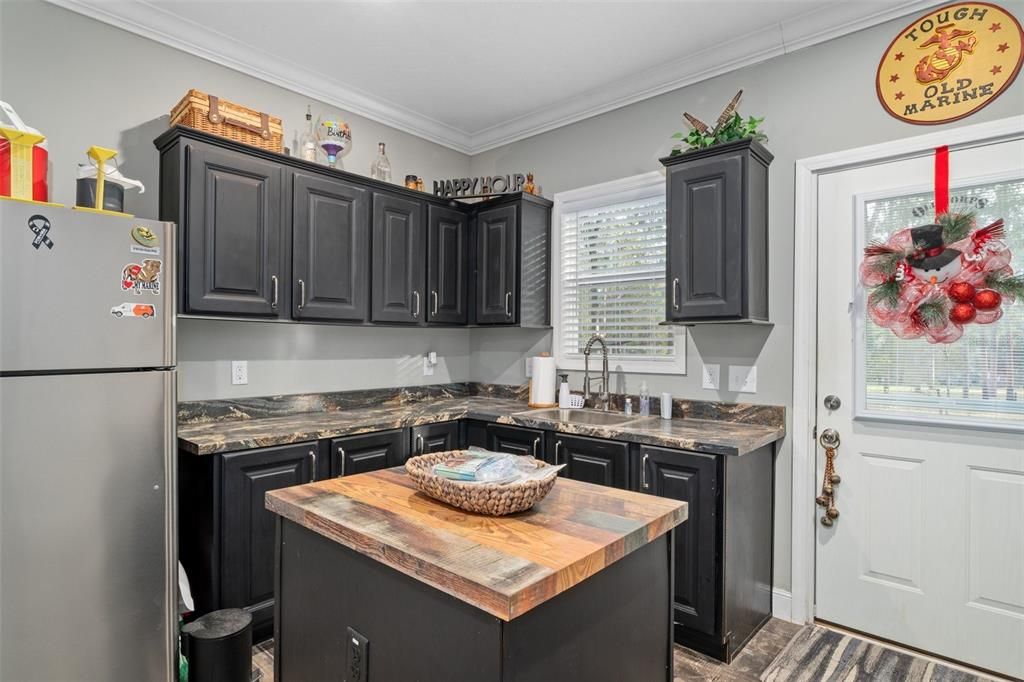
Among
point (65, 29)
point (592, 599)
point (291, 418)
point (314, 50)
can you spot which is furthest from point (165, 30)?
point (592, 599)

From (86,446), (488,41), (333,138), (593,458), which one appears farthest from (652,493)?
(333,138)

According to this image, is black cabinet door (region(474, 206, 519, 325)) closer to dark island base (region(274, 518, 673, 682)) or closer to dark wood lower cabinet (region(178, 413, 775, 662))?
dark wood lower cabinet (region(178, 413, 775, 662))

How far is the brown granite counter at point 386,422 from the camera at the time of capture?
242cm

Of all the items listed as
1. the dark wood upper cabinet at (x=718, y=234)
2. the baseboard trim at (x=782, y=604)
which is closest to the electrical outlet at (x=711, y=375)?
the dark wood upper cabinet at (x=718, y=234)

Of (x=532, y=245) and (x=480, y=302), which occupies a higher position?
(x=532, y=245)

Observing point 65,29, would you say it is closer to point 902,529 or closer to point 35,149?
point 35,149

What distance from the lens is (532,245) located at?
145 inches

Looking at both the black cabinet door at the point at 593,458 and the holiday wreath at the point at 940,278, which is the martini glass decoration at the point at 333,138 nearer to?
the black cabinet door at the point at 593,458

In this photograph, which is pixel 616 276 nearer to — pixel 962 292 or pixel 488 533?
pixel 962 292

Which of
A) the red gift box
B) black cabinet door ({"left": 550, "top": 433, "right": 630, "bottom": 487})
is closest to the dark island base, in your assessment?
black cabinet door ({"left": 550, "top": 433, "right": 630, "bottom": 487})

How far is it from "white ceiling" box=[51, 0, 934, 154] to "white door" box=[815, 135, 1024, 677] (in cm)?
85

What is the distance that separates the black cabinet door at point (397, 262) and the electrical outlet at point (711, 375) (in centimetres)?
173

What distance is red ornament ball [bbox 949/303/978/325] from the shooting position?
2.30m

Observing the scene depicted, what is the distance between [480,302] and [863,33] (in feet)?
8.17
